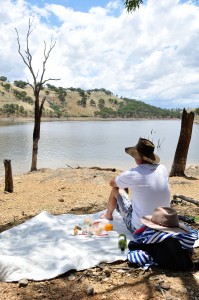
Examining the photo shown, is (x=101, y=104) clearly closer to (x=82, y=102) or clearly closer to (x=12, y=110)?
(x=82, y=102)

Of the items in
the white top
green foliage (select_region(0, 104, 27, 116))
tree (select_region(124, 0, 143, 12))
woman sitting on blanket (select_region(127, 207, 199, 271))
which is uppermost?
tree (select_region(124, 0, 143, 12))

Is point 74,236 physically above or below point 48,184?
above

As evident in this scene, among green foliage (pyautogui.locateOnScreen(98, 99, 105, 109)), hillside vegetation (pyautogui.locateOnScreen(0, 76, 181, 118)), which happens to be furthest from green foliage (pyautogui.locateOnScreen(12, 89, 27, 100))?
green foliage (pyautogui.locateOnScreen(98, 99, 105, 109))

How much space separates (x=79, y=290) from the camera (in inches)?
112

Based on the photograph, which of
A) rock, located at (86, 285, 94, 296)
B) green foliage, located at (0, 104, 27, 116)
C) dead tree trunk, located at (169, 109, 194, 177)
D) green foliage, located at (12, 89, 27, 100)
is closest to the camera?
rock, located at (86, 285, 94, 296)

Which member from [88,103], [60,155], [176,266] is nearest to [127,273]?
[176,266]

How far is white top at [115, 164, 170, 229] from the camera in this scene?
12.3 ft

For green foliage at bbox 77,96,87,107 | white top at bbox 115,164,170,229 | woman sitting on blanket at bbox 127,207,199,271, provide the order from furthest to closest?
green foliage at bbox 77,96,87,107
white top at bbox 115,164,170,229
woman sitting on blanket at bbox 127,207,199,271

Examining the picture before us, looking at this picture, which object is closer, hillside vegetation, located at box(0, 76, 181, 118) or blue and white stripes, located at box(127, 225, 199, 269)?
blue and white stripes, located at box(127, 225, 199, 269)

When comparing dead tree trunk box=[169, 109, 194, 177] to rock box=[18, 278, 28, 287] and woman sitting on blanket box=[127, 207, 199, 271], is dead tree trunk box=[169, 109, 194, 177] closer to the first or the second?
woman sitting on blanket box=[127, 207, 199, 271]

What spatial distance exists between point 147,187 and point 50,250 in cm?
126

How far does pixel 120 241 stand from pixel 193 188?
586 centimetres

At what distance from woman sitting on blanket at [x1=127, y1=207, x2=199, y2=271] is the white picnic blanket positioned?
0.88 feet

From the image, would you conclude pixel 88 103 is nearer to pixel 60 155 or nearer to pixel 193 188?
pixel 60 155
